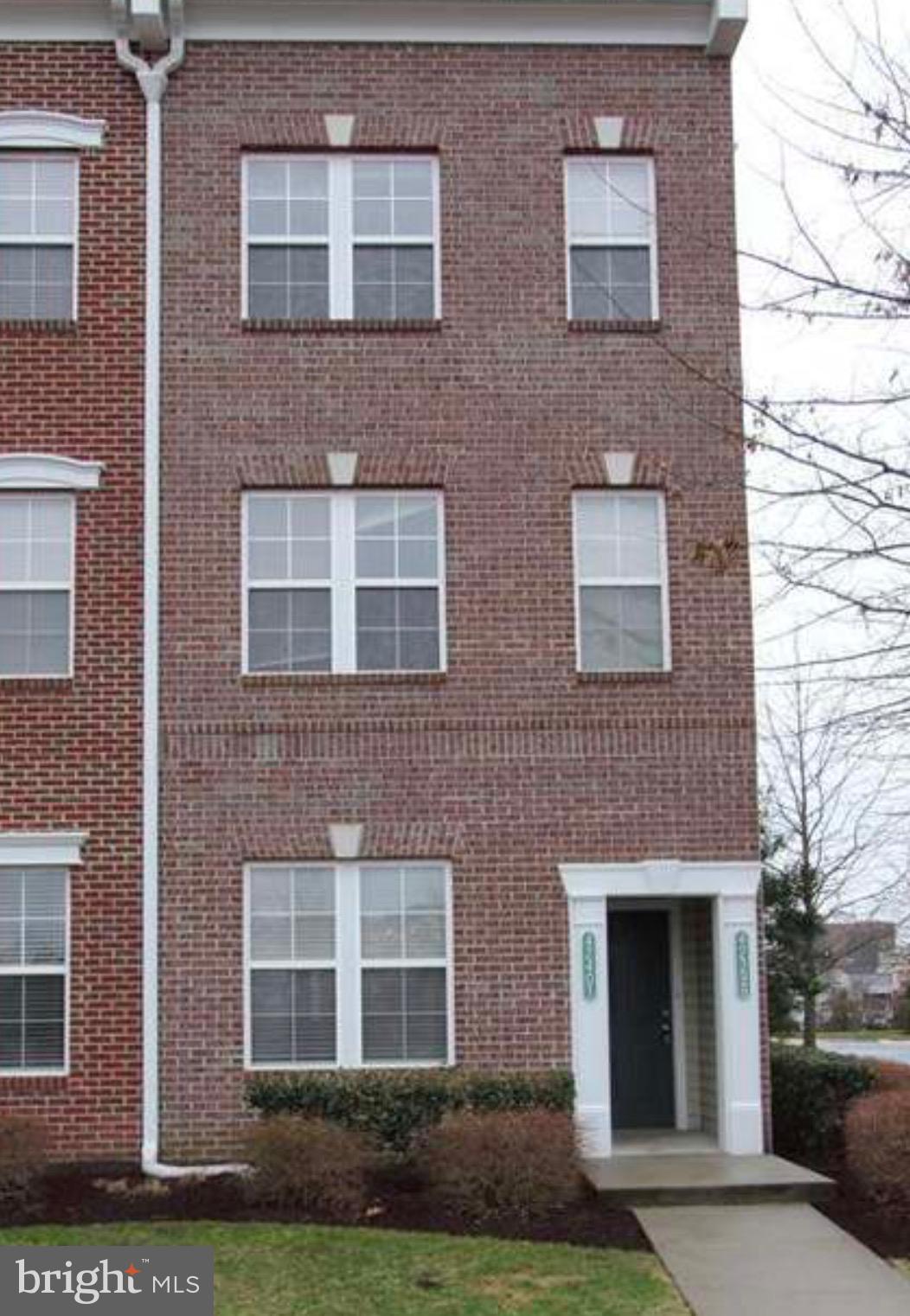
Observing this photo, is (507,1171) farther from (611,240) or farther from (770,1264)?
(611,240)

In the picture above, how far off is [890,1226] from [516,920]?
4271 mm

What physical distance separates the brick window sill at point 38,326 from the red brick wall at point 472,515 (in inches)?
37.6

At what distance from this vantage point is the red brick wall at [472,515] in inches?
606

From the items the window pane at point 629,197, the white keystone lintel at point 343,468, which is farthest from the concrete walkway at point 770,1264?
the window pane at point 629,197

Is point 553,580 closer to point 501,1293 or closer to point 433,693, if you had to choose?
point 433,693

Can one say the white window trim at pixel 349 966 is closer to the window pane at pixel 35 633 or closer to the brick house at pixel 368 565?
the brick house at pixel 368 565

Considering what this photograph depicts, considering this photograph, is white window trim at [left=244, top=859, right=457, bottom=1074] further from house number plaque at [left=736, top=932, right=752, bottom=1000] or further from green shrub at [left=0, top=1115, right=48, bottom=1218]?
house number plaque at [left=736, top=932, right=752, bottom=1000]

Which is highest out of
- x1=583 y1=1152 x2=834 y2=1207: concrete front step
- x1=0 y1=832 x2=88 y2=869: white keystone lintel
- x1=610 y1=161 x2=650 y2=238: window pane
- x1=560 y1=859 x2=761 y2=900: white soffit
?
x1=610 y1=161 x2=650 y2=238: window pane

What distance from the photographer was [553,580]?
52.3ft

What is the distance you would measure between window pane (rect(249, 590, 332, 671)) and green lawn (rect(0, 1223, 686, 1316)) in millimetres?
5204

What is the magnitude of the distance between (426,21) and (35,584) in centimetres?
649

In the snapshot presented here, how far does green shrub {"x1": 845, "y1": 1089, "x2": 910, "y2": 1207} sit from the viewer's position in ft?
42.3

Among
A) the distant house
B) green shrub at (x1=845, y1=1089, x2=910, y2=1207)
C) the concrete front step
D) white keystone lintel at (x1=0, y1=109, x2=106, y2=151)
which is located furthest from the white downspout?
the distant house

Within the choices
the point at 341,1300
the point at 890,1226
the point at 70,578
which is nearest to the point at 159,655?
the point at 70,578
